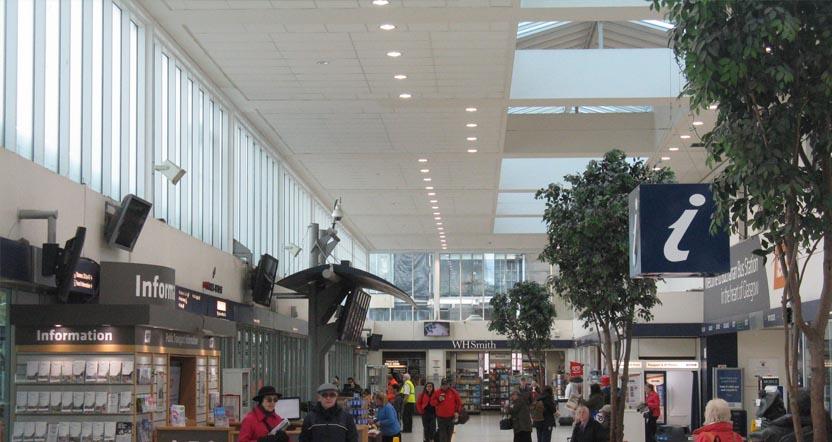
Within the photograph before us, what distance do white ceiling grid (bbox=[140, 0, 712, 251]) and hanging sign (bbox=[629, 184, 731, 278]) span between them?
6.40m

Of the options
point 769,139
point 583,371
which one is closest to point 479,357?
point 583,371

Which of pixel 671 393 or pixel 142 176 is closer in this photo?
pixel 142 176

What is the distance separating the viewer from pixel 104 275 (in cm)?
1279

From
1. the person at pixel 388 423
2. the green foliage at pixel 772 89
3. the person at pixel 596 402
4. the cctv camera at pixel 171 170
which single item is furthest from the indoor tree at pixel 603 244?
the green foliage at pixel 772 89

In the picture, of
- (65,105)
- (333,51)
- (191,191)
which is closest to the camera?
(65,105)

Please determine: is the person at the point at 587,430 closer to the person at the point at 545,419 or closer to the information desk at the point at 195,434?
the information desk at the point at 195,434

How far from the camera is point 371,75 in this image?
18.0 metres

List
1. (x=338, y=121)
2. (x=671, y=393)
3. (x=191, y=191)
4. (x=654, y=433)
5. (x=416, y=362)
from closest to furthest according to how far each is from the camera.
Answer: (x=191, y=191)
(x=338, y=121)
(x=654, y=433)
(x=671, y=393)
(x=416, y=362)

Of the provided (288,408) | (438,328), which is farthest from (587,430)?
(438,328)

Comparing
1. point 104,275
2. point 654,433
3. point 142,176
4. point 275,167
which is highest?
point 275,167

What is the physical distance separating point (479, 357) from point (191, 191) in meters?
31.1

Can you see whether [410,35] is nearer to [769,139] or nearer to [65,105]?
[65,105]

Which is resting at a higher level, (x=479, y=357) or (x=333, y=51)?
A: (x=333, y=51)

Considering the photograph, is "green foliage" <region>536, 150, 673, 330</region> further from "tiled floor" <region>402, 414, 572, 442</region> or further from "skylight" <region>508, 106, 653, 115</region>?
"tiled floor" <region>402, 414, 572, 442</region>
